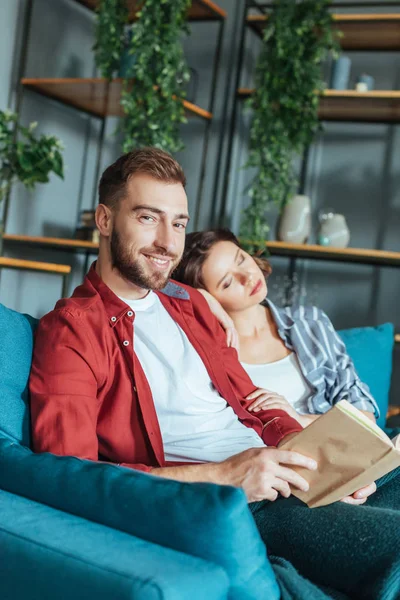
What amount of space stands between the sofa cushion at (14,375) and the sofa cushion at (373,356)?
49.4 inches

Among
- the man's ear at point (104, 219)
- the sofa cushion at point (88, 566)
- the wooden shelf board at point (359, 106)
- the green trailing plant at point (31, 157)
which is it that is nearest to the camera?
the sofa cushion at point (88, 566)

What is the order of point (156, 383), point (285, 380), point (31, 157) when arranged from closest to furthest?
point (156, 383) → point (285, 380) → point (31, 157)

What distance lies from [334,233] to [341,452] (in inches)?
106

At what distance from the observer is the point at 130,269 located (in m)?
1.71

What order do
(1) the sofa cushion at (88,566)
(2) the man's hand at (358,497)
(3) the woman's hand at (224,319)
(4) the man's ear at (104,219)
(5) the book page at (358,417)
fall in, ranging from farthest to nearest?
(3) the woman's hand at (224,319) → (4) the man's ear at (104,219) → (2) the man's hand at (358,497) → (5) the book page at (358,417) → (1) the sofa cushion at (88,566)

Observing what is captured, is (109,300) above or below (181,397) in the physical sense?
above

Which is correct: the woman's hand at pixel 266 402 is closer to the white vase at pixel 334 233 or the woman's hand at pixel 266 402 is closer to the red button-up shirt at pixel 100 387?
the red button-up shirt at pixel 100 387

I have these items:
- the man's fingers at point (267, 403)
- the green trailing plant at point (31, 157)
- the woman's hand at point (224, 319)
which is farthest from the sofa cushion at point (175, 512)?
the green trailing plant at point (31, 157)

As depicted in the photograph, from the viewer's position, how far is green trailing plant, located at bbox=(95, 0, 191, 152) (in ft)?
12.2

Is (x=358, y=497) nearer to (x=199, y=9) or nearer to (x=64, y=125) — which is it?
(x=199, y=9)

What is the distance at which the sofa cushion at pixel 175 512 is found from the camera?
1043mm

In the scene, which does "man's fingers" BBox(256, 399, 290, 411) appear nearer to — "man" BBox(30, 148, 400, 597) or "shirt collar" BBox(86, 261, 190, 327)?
"man" BBox(30, 148, 400, 597)

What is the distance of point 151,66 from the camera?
12.4ft

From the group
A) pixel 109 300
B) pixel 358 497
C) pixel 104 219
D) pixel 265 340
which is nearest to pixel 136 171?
pixel 104 219
